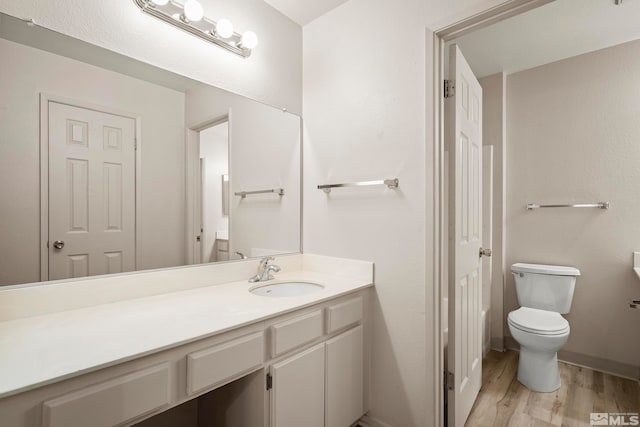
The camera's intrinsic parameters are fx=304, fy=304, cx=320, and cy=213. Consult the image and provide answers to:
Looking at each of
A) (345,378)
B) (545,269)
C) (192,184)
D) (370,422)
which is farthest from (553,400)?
(192,184)

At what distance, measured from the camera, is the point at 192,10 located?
1368 millimetres

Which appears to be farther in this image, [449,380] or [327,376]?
[449,380]

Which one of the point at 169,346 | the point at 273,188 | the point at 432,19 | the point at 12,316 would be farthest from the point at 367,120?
the point at 12,316

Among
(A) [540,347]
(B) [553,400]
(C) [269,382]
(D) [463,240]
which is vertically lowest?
(B) [553,400]

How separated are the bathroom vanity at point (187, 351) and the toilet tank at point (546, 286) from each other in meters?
1.57

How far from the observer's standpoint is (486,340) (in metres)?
2.52

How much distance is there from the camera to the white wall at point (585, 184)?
6.99 feet

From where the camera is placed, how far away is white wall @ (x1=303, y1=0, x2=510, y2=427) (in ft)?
4.72

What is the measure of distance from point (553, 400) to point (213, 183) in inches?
94.8

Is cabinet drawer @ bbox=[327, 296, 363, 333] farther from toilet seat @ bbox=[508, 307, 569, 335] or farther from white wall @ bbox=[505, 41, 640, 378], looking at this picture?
white wall @ bbox=[505, 41, 640, 378]

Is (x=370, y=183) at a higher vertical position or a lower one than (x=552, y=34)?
lower

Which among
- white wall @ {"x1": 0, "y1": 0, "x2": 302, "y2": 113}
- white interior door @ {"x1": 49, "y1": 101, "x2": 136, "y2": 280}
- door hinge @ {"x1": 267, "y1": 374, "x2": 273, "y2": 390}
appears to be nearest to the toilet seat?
door hinge @ {"x1": 267, "y1": 374, "x2": 273, "y2": 390}

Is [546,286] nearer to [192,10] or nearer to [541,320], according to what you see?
[541,320]

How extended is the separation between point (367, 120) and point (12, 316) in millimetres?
1681
